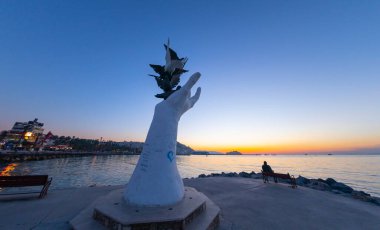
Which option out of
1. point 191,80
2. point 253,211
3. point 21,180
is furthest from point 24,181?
point 253,211

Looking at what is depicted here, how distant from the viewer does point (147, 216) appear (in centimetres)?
474

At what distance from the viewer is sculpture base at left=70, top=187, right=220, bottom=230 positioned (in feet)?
14.8

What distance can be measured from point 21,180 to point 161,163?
7.34 metres

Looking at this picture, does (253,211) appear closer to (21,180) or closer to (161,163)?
(161,163)

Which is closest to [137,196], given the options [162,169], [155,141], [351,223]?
[162,169]

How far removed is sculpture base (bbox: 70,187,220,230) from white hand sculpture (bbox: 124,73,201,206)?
0.93ft

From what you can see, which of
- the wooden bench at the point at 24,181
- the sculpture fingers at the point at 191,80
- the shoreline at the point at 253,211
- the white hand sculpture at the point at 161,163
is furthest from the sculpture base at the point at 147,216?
the wooden bench at the point at 24,181

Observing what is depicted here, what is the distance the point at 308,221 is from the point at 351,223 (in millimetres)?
1348

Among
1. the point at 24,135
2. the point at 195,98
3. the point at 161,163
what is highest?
the point at 24,135

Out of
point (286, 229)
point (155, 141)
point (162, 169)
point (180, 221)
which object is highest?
point (155, 141)

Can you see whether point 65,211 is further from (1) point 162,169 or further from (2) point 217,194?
(2) point 217,194

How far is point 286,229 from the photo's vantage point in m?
5.64

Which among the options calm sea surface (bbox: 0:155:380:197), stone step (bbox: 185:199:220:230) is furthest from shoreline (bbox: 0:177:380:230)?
calm sea surface (bbox: 0:155:380:197)

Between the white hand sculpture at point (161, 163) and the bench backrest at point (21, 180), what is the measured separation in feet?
17.9
